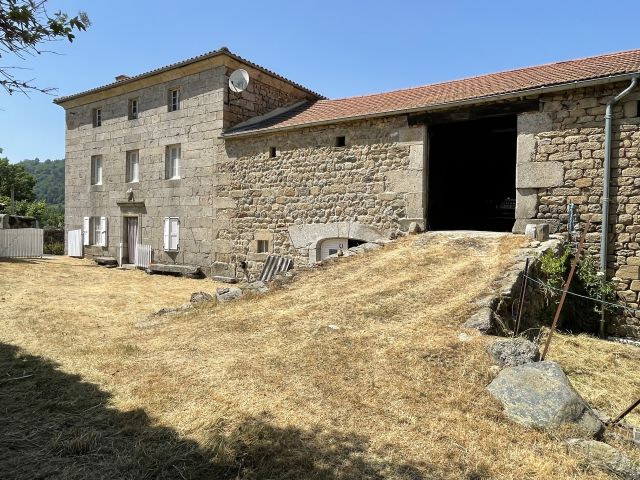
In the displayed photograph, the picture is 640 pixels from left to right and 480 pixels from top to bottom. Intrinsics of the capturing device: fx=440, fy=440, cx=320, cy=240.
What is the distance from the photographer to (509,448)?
3.10m

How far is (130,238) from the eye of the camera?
52.0ft

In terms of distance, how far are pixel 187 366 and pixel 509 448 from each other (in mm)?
3143

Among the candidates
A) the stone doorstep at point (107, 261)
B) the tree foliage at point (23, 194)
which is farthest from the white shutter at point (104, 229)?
the tree foliage at point (23, 194)

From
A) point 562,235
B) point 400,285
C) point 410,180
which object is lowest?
point 400,285

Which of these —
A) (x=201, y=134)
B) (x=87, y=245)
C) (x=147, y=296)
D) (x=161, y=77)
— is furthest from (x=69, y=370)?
(x=87, y=245)

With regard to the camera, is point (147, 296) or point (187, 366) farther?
point (147, 296)

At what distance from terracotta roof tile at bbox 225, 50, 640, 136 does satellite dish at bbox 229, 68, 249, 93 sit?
3.24 ft

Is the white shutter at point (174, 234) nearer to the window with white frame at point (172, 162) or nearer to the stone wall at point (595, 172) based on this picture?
the window with white frame at point (172, 162)

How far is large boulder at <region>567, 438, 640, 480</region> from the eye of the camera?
283 cm

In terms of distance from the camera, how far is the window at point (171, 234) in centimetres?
1398

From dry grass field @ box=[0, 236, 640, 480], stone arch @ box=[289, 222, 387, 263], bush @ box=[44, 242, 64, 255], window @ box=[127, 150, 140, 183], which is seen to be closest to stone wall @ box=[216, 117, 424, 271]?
stone arch @ box=[289, 222, 387, 263]

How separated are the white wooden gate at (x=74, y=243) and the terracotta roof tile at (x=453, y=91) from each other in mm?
8722

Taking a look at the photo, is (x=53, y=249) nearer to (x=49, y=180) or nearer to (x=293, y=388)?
(x=293, y=388)

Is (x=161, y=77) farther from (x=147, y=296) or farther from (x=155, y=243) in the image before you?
(x=147, y=296)
